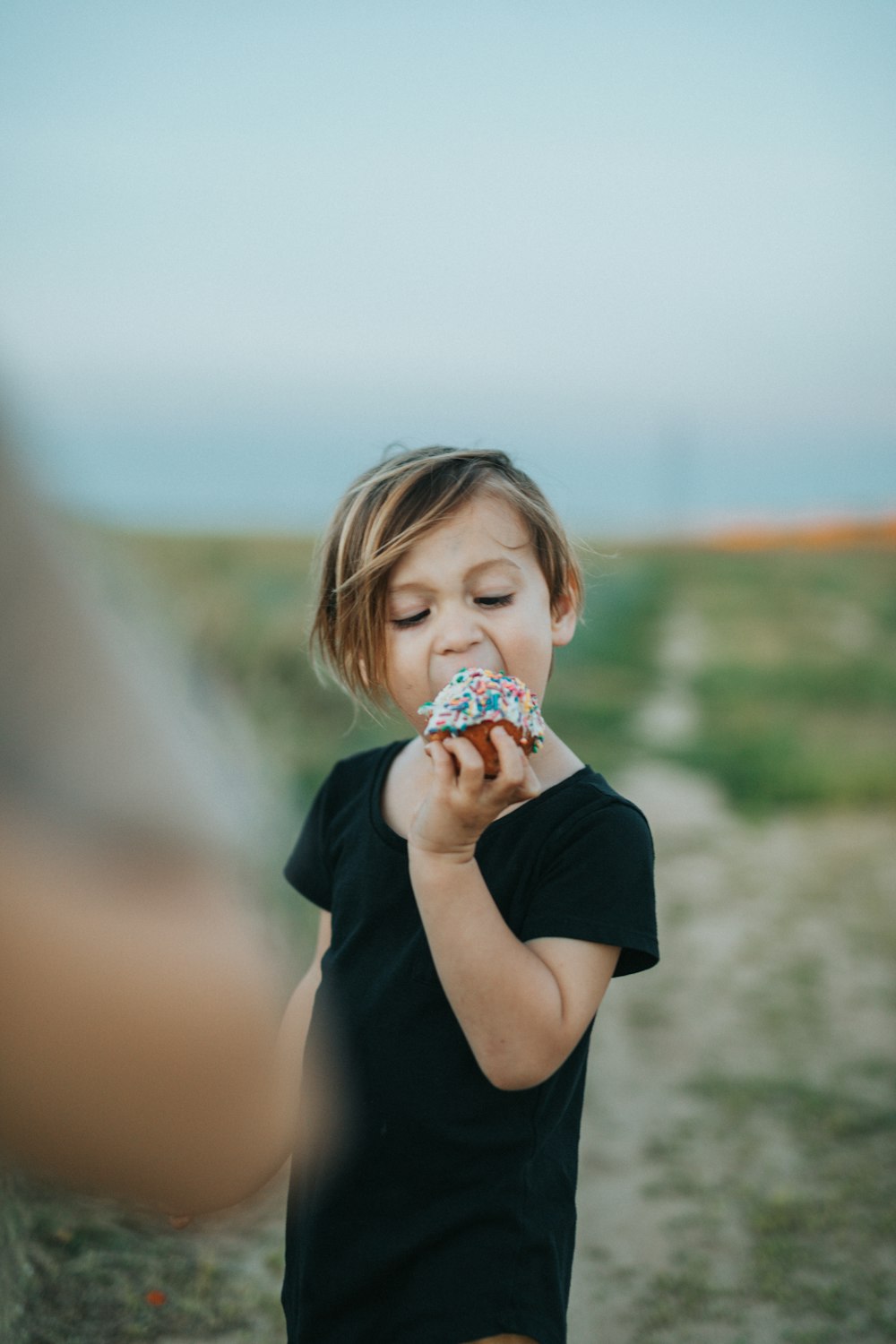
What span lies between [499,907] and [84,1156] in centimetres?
69

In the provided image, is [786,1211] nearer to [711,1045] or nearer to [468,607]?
[711,1045]

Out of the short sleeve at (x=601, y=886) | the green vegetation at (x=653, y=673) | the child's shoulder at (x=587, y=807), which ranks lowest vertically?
the green vegetation at (x=653, y=673)

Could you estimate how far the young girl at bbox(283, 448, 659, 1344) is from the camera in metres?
1.25

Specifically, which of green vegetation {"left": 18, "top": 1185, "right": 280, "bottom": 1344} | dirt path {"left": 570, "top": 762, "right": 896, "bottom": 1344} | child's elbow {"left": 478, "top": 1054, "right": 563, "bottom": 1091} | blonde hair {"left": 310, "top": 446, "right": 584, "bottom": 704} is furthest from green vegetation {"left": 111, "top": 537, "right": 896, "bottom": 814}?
dirt path {"left": 570, "top": 762, "right": 896, "bottom": 1344}

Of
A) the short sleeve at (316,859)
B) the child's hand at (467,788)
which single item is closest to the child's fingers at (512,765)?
the child's hand at (467,788)

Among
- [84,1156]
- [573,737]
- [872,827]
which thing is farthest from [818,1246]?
[573,737]

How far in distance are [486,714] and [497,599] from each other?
29 cm

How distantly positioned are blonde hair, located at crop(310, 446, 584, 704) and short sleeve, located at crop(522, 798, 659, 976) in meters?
0.35

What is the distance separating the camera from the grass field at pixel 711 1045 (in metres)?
2.80

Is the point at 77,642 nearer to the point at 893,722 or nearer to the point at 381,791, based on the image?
the point at 381,791

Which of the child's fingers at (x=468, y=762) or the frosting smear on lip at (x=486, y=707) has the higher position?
the frosting smear on lip at (x=486, y=707)

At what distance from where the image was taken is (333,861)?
1739mm

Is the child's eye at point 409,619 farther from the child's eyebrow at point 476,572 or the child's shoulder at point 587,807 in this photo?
the child's shoulder at point 587,807

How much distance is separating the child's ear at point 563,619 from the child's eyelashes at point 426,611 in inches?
7.0
